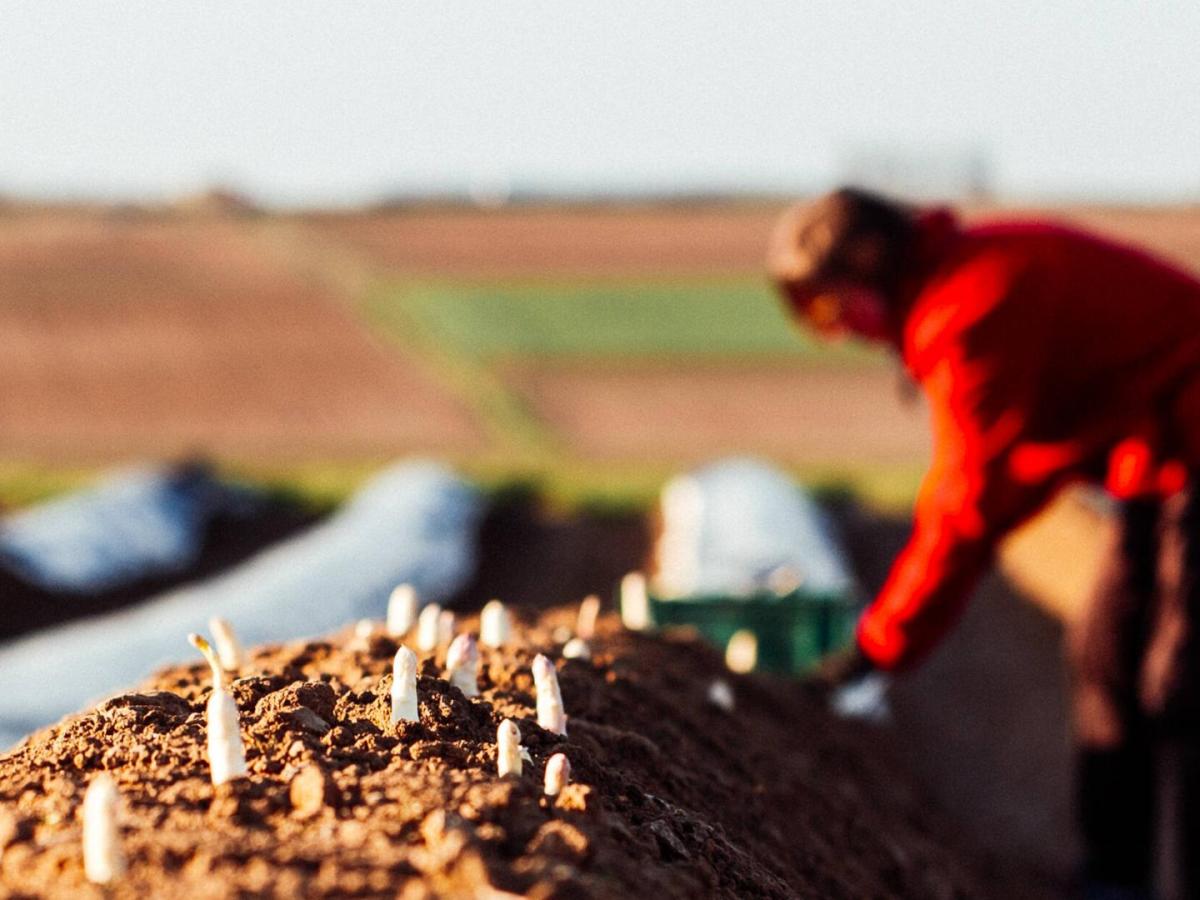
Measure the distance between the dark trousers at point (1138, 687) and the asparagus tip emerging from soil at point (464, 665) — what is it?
202cm

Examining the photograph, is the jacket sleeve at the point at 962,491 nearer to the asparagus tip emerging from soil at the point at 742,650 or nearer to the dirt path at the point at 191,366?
the asparagus tip emerging from soil at the point at 742,650

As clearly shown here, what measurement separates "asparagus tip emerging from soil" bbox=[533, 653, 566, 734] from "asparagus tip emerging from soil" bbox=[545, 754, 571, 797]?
0.81 ft

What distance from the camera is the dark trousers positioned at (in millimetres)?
3445

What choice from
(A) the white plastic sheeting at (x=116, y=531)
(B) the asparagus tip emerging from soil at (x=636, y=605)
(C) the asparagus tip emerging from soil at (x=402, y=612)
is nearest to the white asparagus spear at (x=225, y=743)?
(C) the asparagus tip emerging from soil at (x=402, y=612)

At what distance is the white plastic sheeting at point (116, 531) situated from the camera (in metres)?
7.92

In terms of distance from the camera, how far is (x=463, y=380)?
19.4 metres

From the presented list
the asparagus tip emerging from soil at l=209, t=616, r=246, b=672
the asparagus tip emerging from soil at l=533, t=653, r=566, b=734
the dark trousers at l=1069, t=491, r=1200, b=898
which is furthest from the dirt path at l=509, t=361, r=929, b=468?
the asparagus tip emerging from soil at l=533, t=653, r=566, b=734

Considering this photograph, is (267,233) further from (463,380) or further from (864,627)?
(864,627)

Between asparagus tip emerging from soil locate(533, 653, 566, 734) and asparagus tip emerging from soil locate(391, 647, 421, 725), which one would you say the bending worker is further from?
asparagus tip emerging from soil locate(391, 647, 421, 725)

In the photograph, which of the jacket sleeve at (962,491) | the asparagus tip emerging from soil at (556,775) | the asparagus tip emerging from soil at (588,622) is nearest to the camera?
the asparagus tip emerging from soil at (556,775)

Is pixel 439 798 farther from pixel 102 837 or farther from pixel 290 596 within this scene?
pixel 290 596

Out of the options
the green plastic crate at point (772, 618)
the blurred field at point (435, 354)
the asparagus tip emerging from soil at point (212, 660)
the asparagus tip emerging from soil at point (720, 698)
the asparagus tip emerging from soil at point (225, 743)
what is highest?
the asparagus tip emerging from soil at point (212, 660)

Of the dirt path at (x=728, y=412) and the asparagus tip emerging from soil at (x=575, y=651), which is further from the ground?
the asparagus tip emerging from soil at (x=575, y=651)

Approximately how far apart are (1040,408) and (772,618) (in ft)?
5.74
